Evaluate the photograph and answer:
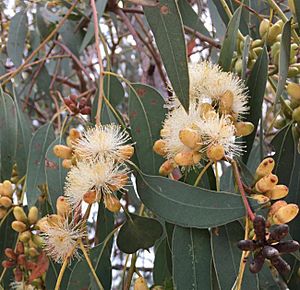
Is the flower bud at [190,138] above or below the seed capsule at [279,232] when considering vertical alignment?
above

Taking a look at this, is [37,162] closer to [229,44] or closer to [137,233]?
[137,233]

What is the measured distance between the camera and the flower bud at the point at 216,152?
90 centimetres

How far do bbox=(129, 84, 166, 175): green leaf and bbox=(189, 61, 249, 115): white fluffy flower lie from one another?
16 centimetres

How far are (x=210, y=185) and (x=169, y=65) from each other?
22 centimetres

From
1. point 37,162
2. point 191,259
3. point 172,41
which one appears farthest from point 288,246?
point 37,162

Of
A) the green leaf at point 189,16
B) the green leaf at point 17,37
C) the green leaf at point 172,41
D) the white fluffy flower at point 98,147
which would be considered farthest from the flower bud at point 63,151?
the green leaf at point 17,37

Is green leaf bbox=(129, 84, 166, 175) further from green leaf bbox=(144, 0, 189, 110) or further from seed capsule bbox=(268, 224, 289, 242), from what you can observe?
seed capsule bbox=(268, 224, 289, 242)

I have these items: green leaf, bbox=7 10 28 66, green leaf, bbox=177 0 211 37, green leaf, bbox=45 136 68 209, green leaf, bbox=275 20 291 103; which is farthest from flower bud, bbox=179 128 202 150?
green leaf, bbox=7 10 28 66

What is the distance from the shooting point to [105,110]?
1.36 metres

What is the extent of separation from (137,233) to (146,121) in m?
0.23

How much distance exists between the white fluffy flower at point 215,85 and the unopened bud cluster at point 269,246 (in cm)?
31

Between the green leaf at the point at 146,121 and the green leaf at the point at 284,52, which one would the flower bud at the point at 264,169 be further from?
the green leaf at the point at 146,121

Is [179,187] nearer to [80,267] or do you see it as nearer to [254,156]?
[80,267]

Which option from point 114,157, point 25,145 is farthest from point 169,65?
point 25,145
